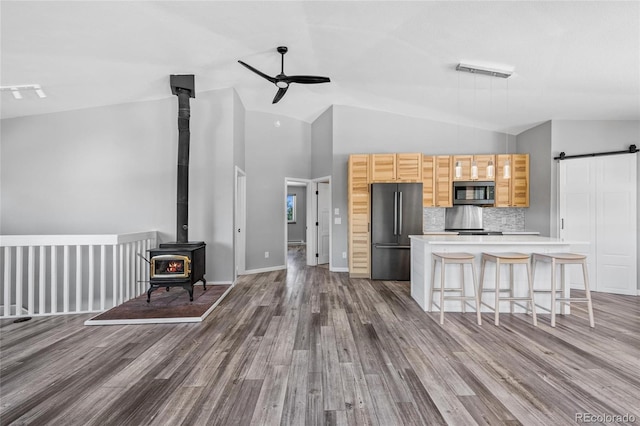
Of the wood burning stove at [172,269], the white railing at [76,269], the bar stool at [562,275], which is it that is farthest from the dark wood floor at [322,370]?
the wood burning stove at [172,269]

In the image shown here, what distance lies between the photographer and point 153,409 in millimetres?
1758

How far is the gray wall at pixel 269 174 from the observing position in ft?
19.1

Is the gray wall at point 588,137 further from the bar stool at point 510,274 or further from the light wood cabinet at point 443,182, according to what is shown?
the bar stool at point 510,274

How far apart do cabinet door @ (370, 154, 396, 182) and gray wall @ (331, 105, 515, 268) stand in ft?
1.79

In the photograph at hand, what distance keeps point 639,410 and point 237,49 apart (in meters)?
4.82

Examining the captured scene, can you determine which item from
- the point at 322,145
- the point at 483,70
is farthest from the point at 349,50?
the point at 322,145

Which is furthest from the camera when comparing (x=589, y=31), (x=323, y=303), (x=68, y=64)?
(x=323, y=303)

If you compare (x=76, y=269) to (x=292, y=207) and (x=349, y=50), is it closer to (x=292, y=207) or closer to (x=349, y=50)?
(x=349, y=50)

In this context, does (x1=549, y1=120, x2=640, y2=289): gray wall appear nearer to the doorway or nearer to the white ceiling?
the white ceiling

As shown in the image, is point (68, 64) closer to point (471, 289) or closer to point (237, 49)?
point (237, 49)

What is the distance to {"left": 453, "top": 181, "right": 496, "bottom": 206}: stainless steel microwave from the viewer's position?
17.3 feet

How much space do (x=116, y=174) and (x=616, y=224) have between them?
7951 mm

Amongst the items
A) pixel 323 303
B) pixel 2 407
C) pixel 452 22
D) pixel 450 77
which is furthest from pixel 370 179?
pixel 2 407

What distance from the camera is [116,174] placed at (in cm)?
470
